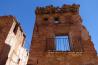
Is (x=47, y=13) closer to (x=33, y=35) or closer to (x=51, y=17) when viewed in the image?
(x=51, y=17)

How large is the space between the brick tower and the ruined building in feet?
11.7

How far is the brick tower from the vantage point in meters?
9.98

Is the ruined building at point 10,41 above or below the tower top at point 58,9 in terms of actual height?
below

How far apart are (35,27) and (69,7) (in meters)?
3.57

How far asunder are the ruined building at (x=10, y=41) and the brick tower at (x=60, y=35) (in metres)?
3.57

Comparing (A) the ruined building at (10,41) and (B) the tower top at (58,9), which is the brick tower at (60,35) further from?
(A) the ruined building at (10,41)

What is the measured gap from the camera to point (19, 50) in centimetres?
1723

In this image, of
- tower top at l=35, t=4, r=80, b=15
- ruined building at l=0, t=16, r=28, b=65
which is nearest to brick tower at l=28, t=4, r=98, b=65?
tower top at l=35, t=4, r=80, b=15

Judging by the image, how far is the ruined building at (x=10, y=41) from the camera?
45.6 feet

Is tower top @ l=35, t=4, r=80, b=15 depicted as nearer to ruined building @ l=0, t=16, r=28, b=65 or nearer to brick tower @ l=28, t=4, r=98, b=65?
brick tower @ l=28, t=4, r=98, b=65

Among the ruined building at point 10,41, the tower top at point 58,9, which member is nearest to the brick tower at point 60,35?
the tower top at point 58,9

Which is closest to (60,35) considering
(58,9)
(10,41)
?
(58,9)

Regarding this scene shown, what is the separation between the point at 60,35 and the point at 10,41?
5593mm

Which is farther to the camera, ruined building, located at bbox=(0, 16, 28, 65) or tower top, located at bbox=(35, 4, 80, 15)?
ruined building, located at bbox=(0, 16, 28, 65)
